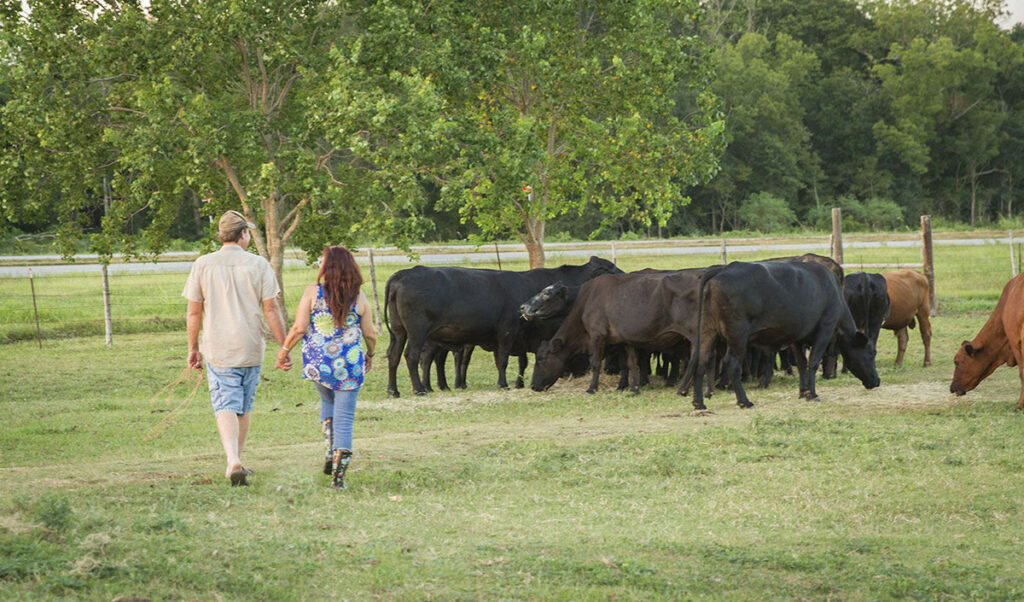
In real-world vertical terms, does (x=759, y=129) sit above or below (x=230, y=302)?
above

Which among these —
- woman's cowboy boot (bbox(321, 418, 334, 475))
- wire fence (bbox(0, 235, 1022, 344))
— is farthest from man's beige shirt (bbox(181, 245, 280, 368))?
wire fence (bbox(0, 235, 1022, 344))

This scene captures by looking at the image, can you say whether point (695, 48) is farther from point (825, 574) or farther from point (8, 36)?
point (825, 574)

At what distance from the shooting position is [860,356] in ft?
46.8

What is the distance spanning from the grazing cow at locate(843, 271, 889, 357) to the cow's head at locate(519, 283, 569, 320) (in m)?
4.02

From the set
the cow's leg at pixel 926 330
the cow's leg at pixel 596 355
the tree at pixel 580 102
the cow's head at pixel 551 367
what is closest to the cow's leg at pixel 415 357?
the cow's head at pixel 551 367

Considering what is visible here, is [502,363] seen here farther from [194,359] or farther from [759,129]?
[759,129]

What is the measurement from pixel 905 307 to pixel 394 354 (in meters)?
7.66

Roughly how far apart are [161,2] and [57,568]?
14489mm

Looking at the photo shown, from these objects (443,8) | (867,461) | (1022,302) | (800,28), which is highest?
(800,28)

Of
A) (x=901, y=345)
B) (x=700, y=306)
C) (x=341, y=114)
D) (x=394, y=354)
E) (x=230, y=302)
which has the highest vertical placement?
(x=341, y=114)

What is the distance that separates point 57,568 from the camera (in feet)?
19.0

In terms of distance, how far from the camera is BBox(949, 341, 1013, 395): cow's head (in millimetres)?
13039

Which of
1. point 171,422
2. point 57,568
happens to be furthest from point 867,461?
point 171,422

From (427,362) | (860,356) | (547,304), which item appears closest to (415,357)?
(427,362)
